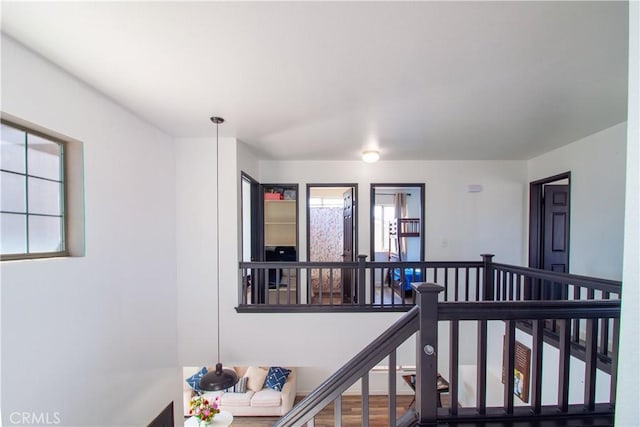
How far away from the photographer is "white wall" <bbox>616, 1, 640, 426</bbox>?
2.67 ft

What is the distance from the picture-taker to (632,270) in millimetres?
832

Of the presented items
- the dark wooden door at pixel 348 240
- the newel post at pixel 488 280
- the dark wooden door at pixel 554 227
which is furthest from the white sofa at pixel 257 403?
the dark wooden door at pixel 554 227

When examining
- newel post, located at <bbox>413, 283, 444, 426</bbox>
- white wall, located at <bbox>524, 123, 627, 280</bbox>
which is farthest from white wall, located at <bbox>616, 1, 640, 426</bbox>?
white wall, located at <bbox>524, 123, 627, 280</bbox>

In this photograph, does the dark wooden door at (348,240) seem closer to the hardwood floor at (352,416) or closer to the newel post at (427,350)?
the hardwood floor at (352,416)

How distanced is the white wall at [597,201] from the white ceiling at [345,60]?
1.28 ft

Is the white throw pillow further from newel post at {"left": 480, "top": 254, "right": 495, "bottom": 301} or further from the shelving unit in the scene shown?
newel post at {"left": 480, "top": 254, "right": 495, "bottom": 301}

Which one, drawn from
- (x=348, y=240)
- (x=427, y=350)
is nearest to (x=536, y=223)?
(x=348, y=240)

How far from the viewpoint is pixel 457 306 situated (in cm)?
132

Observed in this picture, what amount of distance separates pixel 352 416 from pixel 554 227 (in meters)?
4.68

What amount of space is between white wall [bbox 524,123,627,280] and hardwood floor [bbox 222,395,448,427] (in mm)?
3943

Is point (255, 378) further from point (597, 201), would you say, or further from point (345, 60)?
point (597, 201)

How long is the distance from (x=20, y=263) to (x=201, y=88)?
5.16 feet

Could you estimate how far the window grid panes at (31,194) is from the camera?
165cm

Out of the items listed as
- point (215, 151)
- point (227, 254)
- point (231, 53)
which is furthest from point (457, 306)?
point (215, 151)
